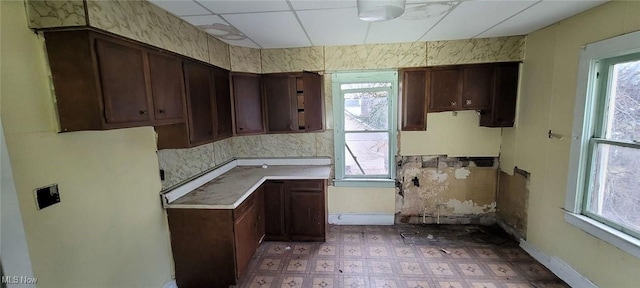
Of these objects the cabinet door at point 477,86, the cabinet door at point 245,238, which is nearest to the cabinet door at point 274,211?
the cabinet door at point 245,238

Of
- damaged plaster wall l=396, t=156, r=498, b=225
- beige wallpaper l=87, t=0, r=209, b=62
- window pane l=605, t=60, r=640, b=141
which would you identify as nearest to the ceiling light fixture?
beige wallpaper l=87, t=0, r=209, b=62

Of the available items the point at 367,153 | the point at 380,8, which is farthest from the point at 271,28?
the point at 367,153

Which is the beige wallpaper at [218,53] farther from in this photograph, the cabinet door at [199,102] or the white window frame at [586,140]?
the white window frame at [586,140]

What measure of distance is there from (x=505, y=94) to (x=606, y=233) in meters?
1.73

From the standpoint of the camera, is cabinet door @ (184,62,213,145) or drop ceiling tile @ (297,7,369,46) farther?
cabinet door @ (184,62,213,145)

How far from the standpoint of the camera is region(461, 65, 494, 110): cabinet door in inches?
126

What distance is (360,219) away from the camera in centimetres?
379

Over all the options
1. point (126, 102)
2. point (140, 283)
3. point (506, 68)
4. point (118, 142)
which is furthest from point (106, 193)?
point (506, 68)

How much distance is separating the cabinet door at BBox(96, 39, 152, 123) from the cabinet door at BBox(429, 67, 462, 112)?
307 cm

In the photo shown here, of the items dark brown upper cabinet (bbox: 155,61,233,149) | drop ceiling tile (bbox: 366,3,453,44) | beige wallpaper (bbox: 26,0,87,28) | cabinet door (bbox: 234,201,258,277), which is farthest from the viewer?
cabinet door (bbox: 234,201,258,277)

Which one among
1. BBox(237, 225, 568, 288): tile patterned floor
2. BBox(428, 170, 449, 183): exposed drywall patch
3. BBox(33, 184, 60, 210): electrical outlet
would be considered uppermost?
BBox(33, 184, 60, 210): electrical outlet

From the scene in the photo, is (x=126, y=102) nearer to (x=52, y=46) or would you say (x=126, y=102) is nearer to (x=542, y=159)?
(x=52, y=46)

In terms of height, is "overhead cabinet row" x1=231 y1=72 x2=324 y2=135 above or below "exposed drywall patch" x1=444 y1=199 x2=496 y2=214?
above

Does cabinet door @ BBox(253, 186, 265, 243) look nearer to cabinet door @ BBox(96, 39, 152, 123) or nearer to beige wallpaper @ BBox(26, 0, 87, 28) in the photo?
cabinet door @ BBox(96, 39, 152, 123)
